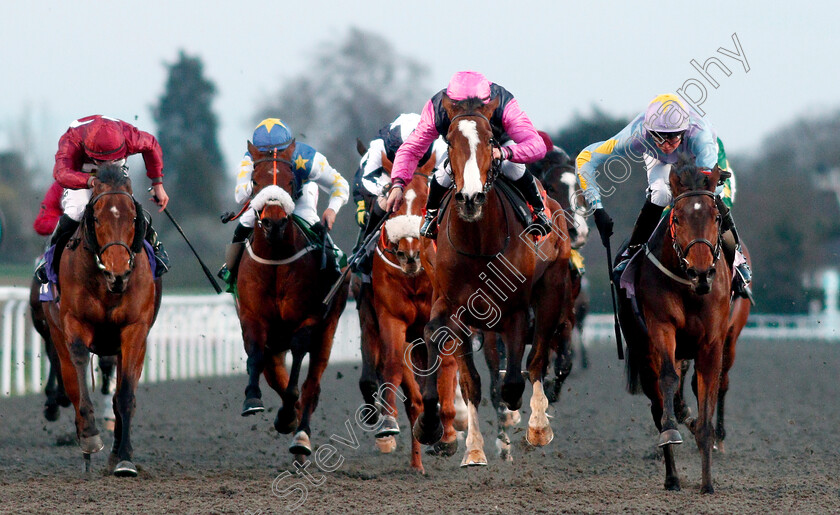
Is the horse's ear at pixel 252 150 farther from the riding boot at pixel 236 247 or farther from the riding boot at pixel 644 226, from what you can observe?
the riding boot at pixel 644 226

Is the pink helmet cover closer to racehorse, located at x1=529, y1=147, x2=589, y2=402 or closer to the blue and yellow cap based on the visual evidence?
the blue and yellow cap

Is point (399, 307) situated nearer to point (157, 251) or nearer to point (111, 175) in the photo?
point (157, 251)

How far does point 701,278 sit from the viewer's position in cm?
601

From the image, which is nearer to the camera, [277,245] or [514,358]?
[514,358]

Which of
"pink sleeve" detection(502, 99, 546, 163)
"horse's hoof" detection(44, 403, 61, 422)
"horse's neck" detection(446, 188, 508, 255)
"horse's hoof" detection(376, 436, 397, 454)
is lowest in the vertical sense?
"horse's hoof" detection(376, 436, 397, 454)

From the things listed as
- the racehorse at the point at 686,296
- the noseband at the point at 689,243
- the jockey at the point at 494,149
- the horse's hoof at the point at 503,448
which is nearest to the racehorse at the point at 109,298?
the jockey at the point at 494,149

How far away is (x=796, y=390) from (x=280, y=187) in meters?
9.05

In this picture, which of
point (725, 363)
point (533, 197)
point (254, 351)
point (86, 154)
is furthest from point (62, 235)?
point (725, 363)

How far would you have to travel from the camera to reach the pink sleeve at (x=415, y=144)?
6.06m

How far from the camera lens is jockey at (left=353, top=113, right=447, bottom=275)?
24.7 ft

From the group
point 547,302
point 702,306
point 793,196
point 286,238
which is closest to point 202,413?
point 286,238

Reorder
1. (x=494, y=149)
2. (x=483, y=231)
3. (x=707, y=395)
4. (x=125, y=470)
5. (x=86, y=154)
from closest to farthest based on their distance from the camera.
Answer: (x=494, y=149), (x=483, y=231), (x=707, y=395), (x=125, y=470), (x=86, y=154)

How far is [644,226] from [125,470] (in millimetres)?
3387

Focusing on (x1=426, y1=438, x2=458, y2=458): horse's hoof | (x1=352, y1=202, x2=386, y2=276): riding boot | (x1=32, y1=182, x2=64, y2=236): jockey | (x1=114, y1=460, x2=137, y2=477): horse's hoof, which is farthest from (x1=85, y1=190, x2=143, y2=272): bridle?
(x1=426, y1=438, x2=458, y2=458): horse's hoof
